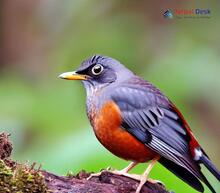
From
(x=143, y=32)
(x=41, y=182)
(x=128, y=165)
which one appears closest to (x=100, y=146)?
(x=128, y=165)

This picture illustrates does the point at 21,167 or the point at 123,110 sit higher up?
the point at 123,110

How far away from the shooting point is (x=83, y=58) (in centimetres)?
848

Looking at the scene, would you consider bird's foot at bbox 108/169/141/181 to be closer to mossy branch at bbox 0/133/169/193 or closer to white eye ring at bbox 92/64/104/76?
mossy branch at bbox 0/133/169/193

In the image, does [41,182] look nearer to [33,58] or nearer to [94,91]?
[94,91]

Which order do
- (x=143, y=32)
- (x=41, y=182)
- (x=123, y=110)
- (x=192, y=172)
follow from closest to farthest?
(x=41, y=182), (x=192, y=172), (x=123, y=110), (x=143, y=32)

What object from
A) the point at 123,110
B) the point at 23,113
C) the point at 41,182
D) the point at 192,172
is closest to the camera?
the point at 41,182

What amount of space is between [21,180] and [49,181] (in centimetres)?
31

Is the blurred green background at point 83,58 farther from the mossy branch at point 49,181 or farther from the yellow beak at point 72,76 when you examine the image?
the yellow beak at point 72,76

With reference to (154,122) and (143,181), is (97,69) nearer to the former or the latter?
(154,122)

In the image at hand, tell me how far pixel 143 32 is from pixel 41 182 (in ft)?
13.4

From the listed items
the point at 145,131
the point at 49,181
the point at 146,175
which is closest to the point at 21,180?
the point at 49,181

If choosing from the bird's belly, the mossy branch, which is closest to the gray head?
the bird's belly

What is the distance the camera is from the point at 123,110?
6699 mm

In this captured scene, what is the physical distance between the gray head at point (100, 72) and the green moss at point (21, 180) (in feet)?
5.86
